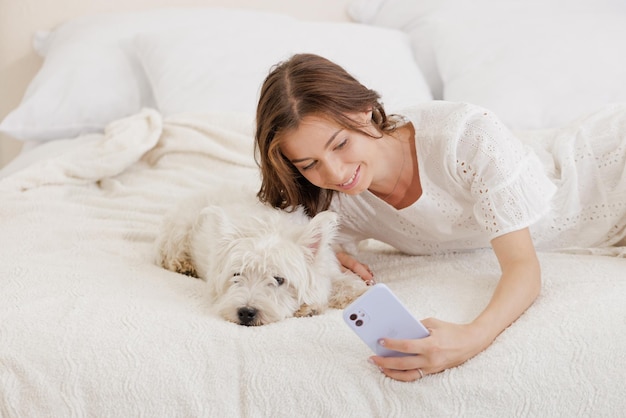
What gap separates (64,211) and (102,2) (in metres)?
1.89

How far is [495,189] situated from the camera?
1761 millimetres

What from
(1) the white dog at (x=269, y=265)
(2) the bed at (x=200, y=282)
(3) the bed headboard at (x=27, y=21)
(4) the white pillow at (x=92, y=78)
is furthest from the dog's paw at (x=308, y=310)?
(3) the bed headboard at (x=27, y=21)

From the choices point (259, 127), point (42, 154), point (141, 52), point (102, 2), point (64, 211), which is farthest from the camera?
point (102, 2)

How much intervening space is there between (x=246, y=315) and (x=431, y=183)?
0.66 meters

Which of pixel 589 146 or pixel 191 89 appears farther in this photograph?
pixel 191 89

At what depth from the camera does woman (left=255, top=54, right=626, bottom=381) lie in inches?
64.5

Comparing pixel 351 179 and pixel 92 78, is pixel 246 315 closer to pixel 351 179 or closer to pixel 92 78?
pixel 351 179

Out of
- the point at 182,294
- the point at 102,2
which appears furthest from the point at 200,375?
the point at 102,2

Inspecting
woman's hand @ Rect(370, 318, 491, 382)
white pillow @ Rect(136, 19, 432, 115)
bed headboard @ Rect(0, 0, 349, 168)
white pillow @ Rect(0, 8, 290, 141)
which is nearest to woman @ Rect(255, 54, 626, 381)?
woman's hand @ Rect(370, 318, 491, 382)

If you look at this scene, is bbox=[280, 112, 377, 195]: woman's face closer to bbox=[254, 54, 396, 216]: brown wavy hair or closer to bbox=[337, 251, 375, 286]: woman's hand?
bbox=[254, 54, 396, 216]: brown wavy hair

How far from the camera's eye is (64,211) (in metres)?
2.46

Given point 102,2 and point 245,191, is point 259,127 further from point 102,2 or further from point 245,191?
point 102,2

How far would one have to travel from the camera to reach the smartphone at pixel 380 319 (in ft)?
4.55

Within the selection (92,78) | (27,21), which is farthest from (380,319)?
(27,21)
